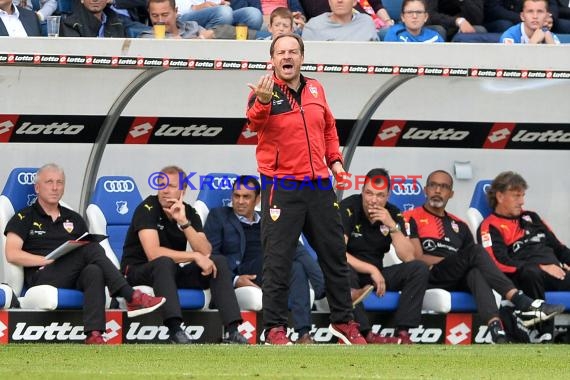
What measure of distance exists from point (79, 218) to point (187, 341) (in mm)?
1391

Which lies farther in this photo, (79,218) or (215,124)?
(215,124)

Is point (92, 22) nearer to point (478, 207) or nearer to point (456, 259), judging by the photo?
point (456, 259)

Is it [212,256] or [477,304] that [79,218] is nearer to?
[212,256]

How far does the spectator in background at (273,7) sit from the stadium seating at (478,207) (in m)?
2.03

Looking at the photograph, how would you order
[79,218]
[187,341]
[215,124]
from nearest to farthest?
1. [187,341]
2. [79,218]
3. [215,124]

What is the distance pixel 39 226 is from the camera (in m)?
10.5

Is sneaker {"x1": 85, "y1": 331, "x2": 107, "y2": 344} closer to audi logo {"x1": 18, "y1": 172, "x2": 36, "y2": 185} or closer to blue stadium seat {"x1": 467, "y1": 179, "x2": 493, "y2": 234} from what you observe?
audi logo {"x1": 18, "y1": 172, "x2": 36, "y2": 185}

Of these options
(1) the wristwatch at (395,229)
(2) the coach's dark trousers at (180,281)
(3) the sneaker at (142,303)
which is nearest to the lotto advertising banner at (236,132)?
(1) the wristwatch at (395,229)

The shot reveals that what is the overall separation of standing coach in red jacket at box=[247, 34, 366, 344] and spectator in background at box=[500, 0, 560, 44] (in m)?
4.02

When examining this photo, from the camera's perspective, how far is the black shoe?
10.1m

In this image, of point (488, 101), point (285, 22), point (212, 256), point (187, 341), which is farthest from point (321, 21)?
point (187, 341)

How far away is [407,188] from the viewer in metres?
12.1

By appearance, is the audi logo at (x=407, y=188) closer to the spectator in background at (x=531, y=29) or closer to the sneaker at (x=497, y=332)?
the spectator in background at (x=531, y=29)

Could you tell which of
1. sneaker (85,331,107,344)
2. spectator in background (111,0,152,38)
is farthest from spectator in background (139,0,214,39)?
sneaker (85,331,107,344)
